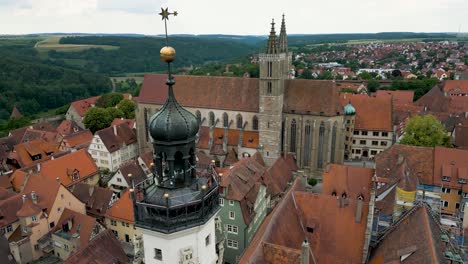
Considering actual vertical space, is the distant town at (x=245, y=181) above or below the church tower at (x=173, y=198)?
below

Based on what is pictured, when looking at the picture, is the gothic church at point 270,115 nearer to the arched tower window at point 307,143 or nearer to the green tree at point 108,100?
the arched tower window at point 307,143

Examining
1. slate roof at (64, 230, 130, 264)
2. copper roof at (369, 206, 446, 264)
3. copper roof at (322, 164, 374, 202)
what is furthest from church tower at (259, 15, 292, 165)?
slate roof at (64, 230, 130, 264)

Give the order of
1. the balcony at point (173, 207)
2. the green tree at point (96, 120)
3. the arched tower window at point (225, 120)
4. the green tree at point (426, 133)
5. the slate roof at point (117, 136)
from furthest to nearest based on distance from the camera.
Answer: the green tree at point (96, 120), the slate roof at point (117, 136), the arched tower window at point (225, 120), the green tree at point (426, 133), the balcony at point (173, 207)

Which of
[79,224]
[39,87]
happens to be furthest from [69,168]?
[39,87]

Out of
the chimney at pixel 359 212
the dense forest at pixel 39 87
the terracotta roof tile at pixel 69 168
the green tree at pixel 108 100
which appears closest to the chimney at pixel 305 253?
the chimney at pixel 359 212

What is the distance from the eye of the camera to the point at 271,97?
172 feet

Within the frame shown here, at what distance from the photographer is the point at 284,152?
183ft

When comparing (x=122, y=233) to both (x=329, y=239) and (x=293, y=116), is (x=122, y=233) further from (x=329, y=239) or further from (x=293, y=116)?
(x=293, y=116)

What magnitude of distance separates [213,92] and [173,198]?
162ft

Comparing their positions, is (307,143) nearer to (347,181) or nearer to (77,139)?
(347,181)

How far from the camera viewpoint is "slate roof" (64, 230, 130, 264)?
25177 millimetres

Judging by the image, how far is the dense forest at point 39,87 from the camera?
406 feet

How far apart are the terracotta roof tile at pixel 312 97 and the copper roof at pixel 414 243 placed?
30133mm

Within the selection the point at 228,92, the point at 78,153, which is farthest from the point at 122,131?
the point at 228,92
